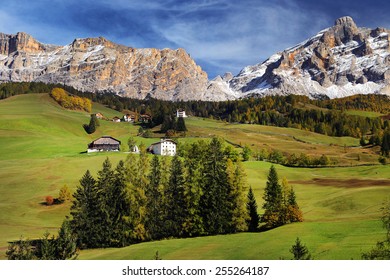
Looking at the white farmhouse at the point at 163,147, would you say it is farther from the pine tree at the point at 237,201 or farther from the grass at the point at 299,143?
the pine tree at the point at 237,201

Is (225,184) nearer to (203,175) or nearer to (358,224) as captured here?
(203,175)

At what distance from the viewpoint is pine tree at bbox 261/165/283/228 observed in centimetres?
4033

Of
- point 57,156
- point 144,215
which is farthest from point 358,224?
point 57,156

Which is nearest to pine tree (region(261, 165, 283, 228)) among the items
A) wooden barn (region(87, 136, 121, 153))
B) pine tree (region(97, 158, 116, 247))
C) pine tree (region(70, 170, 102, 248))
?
pine tree (region(97, 158, 116, 247))

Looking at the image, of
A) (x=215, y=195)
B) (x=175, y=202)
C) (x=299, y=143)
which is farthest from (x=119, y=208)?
(x=299, y=143)

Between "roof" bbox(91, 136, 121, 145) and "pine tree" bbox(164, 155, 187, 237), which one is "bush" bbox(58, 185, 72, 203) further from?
"roof" bbox(91, 136, 121, 145)

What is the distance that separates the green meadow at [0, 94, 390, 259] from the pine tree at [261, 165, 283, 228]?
2961mm

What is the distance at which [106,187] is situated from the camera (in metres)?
41.2

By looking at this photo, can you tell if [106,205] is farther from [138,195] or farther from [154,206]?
[154,206]

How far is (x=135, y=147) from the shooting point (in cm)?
11850

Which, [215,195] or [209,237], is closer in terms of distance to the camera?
[209,237]

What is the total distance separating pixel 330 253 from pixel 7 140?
106 m

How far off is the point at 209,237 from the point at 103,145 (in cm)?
8580

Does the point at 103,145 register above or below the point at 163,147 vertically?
above
